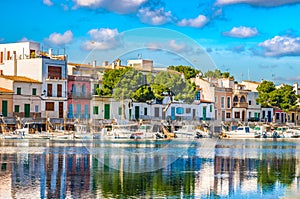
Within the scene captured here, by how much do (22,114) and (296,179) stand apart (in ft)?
149

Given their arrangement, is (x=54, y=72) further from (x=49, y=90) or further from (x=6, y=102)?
(x=6, y=102)

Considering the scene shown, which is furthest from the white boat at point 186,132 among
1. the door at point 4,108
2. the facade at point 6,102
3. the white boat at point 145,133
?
the door at point 4,108

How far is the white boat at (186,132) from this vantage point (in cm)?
6807

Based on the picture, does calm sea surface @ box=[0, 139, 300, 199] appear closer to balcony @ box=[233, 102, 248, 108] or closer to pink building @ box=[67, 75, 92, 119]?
pink building @ box=[67, 75, 92, 119]

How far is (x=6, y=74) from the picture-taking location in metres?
79.9

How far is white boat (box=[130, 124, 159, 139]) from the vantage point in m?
72.5

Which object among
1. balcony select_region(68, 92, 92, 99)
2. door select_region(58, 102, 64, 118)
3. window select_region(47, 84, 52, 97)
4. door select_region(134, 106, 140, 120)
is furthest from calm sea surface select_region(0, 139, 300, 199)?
door select_region(58, 102, 64, 118)

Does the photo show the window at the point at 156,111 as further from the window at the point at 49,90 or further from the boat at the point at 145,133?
the window at the point at 49,90

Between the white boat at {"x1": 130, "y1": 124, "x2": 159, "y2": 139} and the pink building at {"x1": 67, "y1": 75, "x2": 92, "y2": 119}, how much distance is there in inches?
207

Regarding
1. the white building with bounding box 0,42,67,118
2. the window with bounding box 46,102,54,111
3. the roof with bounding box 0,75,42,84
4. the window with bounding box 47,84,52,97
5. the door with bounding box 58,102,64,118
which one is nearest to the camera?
the roof with bounding box 0,75,42,84

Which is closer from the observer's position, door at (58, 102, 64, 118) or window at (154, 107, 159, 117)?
door at (58, 102, 64, 118)

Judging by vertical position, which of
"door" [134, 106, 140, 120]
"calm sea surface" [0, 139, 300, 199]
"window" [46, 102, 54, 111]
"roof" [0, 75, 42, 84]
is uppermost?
"roof" [0, 75, 42, 84]

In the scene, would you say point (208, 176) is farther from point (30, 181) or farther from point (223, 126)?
point (223, 126)

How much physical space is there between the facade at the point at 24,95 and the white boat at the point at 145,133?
1048 centimetres
